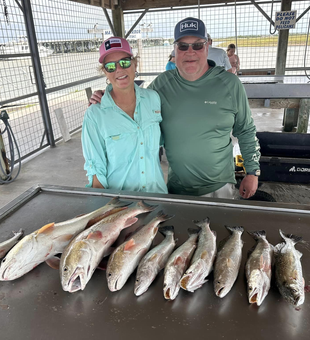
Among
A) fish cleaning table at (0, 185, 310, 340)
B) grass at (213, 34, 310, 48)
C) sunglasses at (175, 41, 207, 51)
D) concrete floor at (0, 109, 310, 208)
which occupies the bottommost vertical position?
concrete floor at (0, 109, 310, 208)

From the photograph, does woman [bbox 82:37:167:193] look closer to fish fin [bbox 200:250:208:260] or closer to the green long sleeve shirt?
the green long sleeve shirt

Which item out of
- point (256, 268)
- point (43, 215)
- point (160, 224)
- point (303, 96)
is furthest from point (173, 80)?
point (303, 96)

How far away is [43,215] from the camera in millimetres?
1701

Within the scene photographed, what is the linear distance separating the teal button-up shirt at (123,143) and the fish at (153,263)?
2.24 feet

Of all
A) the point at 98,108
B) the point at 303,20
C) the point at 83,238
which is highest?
the point at 303,20

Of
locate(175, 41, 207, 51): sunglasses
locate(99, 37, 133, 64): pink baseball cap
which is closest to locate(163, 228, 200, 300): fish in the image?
locate(99, 37, 133, 64): pink baseball cap

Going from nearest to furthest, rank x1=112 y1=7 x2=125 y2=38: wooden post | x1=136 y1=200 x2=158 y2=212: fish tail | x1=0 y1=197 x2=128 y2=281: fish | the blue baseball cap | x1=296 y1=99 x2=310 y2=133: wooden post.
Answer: x1=0 y1=197 x2=128 y2=281: fish → x1=136 y1=200 x2=158 y2=212: fish tail → the blue baseball cap → x1=296 y1=99 x2=310 y2=133: wooden post → x1=112 y1=7 x2=125 y2=38: wooden post

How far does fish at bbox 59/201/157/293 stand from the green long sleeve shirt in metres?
0.86

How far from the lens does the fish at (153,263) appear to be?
1137 mm

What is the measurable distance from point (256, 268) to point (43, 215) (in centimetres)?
120

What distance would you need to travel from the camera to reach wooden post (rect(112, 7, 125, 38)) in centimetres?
804

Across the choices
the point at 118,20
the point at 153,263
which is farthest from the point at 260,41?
the point at 153,263

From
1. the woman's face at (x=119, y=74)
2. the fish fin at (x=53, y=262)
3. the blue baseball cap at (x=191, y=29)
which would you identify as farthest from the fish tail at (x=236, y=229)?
the blue baseball cap at (x=191, y=29)

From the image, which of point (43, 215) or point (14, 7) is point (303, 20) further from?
point (43, 215)
